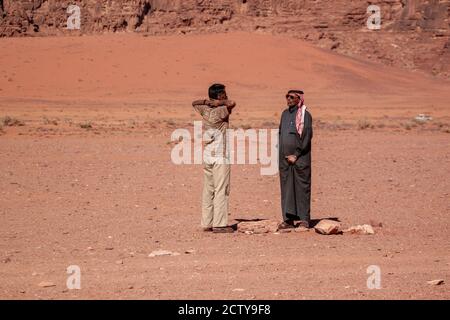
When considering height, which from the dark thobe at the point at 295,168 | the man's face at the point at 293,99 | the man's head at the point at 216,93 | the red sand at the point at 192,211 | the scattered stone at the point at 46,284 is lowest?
the red sand at the point at 192,211

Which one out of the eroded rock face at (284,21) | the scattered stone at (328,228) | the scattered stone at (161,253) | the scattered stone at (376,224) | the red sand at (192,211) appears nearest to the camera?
the red sand at (192,211)

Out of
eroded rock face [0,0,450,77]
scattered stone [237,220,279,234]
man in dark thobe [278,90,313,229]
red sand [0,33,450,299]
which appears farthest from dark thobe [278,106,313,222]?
eroded rock face [0,0,450,77]

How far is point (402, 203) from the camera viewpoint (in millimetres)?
12023

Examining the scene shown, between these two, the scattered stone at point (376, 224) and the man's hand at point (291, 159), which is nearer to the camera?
the man's hand at point (291, 159)

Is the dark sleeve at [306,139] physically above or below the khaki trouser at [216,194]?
above

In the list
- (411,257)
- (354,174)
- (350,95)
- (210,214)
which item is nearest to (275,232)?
(210,214)

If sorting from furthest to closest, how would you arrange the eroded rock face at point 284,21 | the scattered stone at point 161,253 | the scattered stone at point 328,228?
1. the eroded rock face at point 284,21
2. the scattered stone at point 328,228
3. the scattered stone at point 161,253

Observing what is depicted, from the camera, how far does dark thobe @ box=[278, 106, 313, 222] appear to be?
9.87 meters

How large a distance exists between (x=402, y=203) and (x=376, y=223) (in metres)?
1.92

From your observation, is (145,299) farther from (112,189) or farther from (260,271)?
(112,189)

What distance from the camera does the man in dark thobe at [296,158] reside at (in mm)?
9844

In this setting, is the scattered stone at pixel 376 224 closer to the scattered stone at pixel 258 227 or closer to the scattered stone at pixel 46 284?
the scattered stone at pixel 258 227

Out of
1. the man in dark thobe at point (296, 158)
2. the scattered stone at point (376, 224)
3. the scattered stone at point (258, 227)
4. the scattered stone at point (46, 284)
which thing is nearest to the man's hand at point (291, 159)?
the man in dark thobe at point (296, 158)

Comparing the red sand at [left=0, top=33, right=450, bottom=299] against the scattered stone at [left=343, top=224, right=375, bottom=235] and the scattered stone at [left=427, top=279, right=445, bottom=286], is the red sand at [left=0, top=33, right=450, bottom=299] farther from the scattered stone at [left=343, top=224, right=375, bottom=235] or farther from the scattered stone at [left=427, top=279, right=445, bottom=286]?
the scattered stone at [left=343, top=224, right=375, bottom=235]
